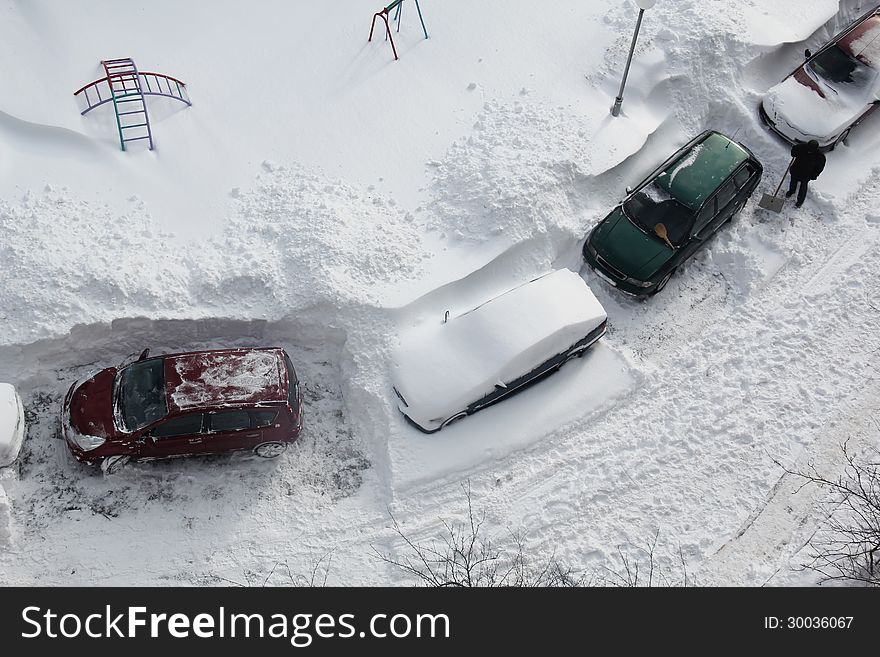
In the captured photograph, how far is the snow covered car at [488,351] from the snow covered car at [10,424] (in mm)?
5431

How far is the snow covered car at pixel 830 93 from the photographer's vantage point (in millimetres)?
15258

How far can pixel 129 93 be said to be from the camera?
14211 millimetres

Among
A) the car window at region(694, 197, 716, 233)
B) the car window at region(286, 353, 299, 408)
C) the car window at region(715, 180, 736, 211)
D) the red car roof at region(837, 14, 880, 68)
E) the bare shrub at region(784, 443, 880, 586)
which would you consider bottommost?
the bare shrub at region(784, 443, 880, 586)

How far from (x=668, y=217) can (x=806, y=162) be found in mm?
2891

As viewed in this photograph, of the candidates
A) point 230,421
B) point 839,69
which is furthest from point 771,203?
point 230,421

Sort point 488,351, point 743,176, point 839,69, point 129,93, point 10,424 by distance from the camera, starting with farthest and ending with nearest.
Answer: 1. point 839,69
2. point 743,176
3. point 129,93
4. point 488,351
5. point 10,424

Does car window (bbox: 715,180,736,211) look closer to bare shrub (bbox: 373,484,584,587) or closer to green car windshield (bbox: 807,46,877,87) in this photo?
green car windshield (bbox: 807,46,877,87)

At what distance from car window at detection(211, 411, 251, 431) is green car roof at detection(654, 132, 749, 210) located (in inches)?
309

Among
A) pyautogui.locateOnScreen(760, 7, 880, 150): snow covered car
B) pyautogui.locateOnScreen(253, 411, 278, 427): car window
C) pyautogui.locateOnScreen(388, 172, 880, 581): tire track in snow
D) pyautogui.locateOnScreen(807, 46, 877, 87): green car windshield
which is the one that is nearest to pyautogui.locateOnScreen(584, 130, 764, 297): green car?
pyautogui.locateOnScreen(388, 172, 880, 581): tire track in snow

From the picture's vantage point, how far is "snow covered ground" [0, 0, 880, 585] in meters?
12.1

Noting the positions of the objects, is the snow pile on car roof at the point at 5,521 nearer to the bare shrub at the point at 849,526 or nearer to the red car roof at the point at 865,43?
the bare shrub at the point at 849,526

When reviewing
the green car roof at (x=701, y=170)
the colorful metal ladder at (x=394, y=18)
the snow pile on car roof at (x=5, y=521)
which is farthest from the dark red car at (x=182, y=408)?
the green car roof at (x=701, y=170)

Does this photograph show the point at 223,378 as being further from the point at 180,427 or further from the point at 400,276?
the point at 400,276

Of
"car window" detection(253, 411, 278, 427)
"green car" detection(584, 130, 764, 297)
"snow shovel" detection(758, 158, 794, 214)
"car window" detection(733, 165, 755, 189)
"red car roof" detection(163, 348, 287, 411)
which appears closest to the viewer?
"red car roof" detection(163, 348, 287, 411)
